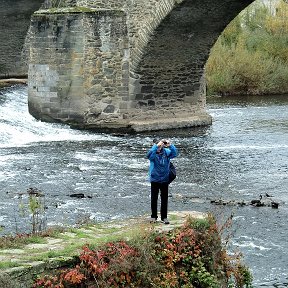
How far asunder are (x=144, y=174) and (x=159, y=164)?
6636 mm

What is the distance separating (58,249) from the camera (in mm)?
7449

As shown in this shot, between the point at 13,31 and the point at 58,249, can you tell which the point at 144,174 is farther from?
the point at 13,31

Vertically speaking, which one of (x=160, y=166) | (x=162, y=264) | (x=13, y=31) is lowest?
(x=162, y=264)

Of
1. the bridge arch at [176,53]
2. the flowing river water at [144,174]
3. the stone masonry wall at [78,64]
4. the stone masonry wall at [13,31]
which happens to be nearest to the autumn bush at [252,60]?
the stone masonry wall at [13,31]

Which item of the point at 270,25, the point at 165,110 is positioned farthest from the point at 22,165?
the point at 270,25

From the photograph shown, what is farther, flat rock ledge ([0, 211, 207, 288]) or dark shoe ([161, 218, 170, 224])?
dark shoe ([161, 218, 170, 224])

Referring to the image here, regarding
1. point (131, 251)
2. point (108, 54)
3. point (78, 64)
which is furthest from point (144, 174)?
point (131, 251)

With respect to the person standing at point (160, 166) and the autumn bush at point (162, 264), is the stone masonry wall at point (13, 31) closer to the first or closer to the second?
the person standing at point (160, 166)

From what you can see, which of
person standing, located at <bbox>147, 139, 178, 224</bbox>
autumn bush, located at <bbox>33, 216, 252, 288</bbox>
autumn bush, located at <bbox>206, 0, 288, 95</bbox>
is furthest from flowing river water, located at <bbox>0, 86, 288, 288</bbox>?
autumn bush, located at <bbox>206, 0, 288, 95</bbox>

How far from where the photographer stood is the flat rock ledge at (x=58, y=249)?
268 inches

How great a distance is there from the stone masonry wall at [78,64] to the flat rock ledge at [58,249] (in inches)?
492

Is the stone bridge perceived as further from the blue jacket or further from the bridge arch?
the blue jacket

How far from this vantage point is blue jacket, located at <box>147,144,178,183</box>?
356 inches

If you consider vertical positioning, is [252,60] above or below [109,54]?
below
